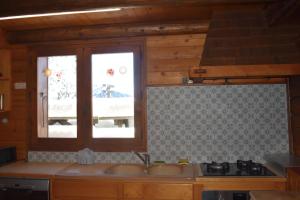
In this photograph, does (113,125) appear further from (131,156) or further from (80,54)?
(80,54)

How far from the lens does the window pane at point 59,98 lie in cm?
342

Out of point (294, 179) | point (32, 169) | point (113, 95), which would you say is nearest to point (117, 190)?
point (32, 169)

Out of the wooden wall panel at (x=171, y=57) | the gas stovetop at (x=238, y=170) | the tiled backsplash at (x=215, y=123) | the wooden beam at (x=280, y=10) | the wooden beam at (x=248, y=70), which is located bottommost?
the gas stovetop at (x=238, y=170)

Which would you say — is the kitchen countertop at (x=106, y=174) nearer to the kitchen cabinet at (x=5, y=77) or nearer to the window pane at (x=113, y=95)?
the window pane at (x=113, y=95)

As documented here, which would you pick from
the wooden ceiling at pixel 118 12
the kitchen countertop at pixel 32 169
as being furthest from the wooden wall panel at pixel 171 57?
the kitchen countertop at pixel 32 169

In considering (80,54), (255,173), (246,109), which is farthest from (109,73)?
(255,173)

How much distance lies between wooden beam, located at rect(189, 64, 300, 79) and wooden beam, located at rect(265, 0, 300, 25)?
0.46 metres

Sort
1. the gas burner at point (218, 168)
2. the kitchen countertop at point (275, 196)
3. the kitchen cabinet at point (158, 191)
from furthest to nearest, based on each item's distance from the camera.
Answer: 1. the gas burner at point (218, 168)
2. the kitchen cabinet at point (158, 191)
3. the kitchen countertop at point (275, 196)

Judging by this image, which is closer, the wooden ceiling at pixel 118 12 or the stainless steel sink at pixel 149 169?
the wooden ceiling at pixel 118 12

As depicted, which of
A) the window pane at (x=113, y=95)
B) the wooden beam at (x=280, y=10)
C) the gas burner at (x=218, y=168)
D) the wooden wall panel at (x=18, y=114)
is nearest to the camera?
the wooden beam at (x=280, y=10)

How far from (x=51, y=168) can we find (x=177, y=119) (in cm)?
153

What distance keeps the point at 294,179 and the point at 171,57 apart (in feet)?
5.92

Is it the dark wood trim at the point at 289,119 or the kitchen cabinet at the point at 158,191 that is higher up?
the dark wood trim at the point at 289,119

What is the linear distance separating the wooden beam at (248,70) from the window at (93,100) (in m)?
1.02
